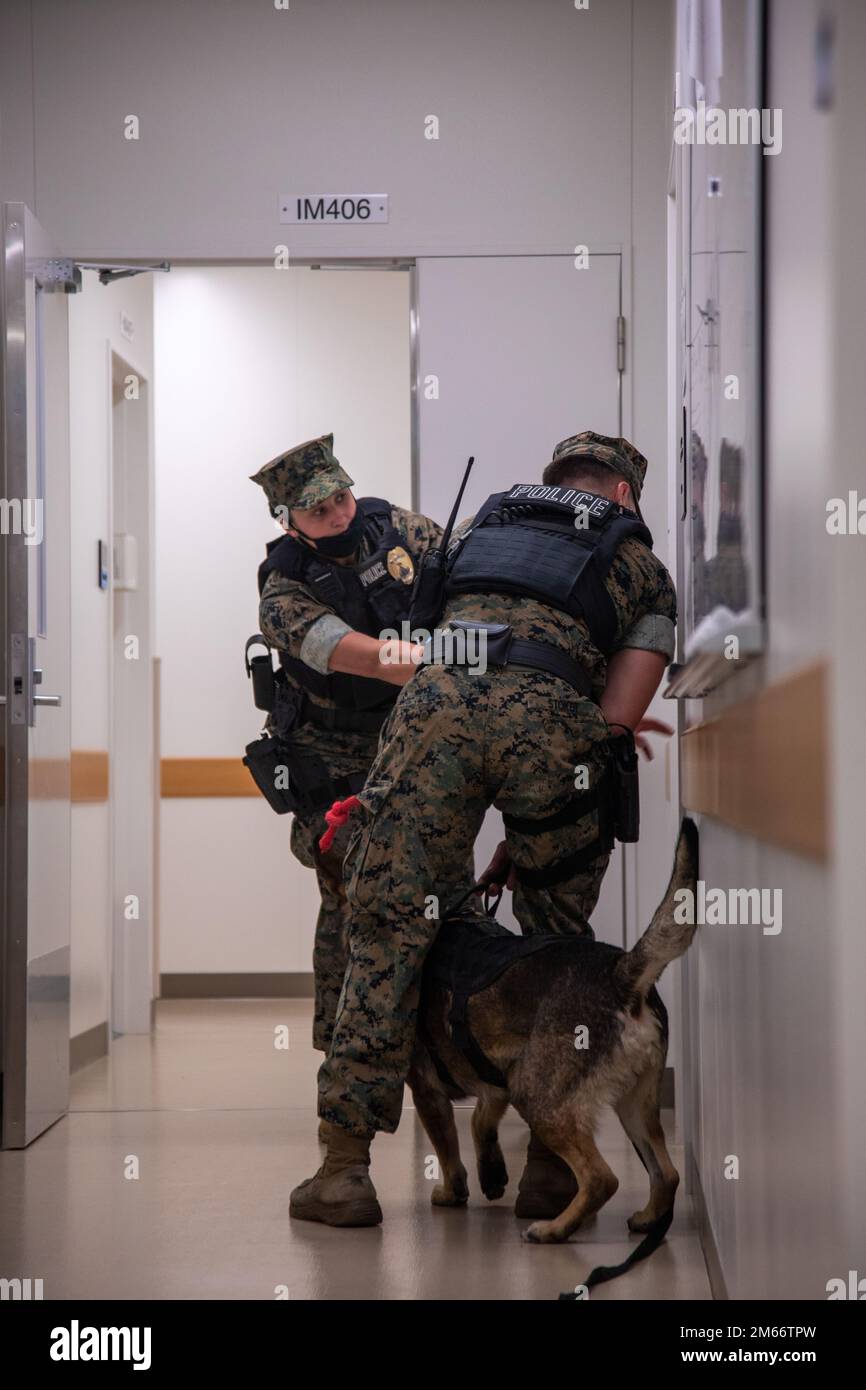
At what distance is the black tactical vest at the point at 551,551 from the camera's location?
3.00 meters

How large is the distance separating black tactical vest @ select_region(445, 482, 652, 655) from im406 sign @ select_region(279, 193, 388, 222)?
157 centimetres

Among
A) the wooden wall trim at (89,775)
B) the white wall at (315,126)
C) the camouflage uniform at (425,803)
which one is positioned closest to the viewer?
the camouflage uniform at (425,803)

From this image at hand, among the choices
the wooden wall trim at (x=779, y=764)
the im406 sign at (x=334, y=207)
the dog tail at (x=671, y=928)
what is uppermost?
the im406 sign at (x=334, y=207)

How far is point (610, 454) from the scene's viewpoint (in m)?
3.33

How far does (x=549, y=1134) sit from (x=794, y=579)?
1.60 m

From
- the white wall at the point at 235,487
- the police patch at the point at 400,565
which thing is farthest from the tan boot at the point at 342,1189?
the white wall at the point at 235,487

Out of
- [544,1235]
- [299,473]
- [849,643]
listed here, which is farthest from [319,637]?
[849,643]

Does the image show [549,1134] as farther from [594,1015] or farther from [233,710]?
[233,710]

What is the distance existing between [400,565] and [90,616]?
5.15ft

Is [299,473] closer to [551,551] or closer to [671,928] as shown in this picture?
[551,551]

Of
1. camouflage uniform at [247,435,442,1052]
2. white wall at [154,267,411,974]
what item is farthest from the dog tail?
white wall at [154,267,411,974]

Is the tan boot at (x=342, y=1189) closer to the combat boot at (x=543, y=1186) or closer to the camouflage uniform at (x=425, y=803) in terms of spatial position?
the camouflage uniform at (x=425, y=803)

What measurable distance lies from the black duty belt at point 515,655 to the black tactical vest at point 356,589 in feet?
3.01

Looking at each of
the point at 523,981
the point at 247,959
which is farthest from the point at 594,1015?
the point at 247,959
